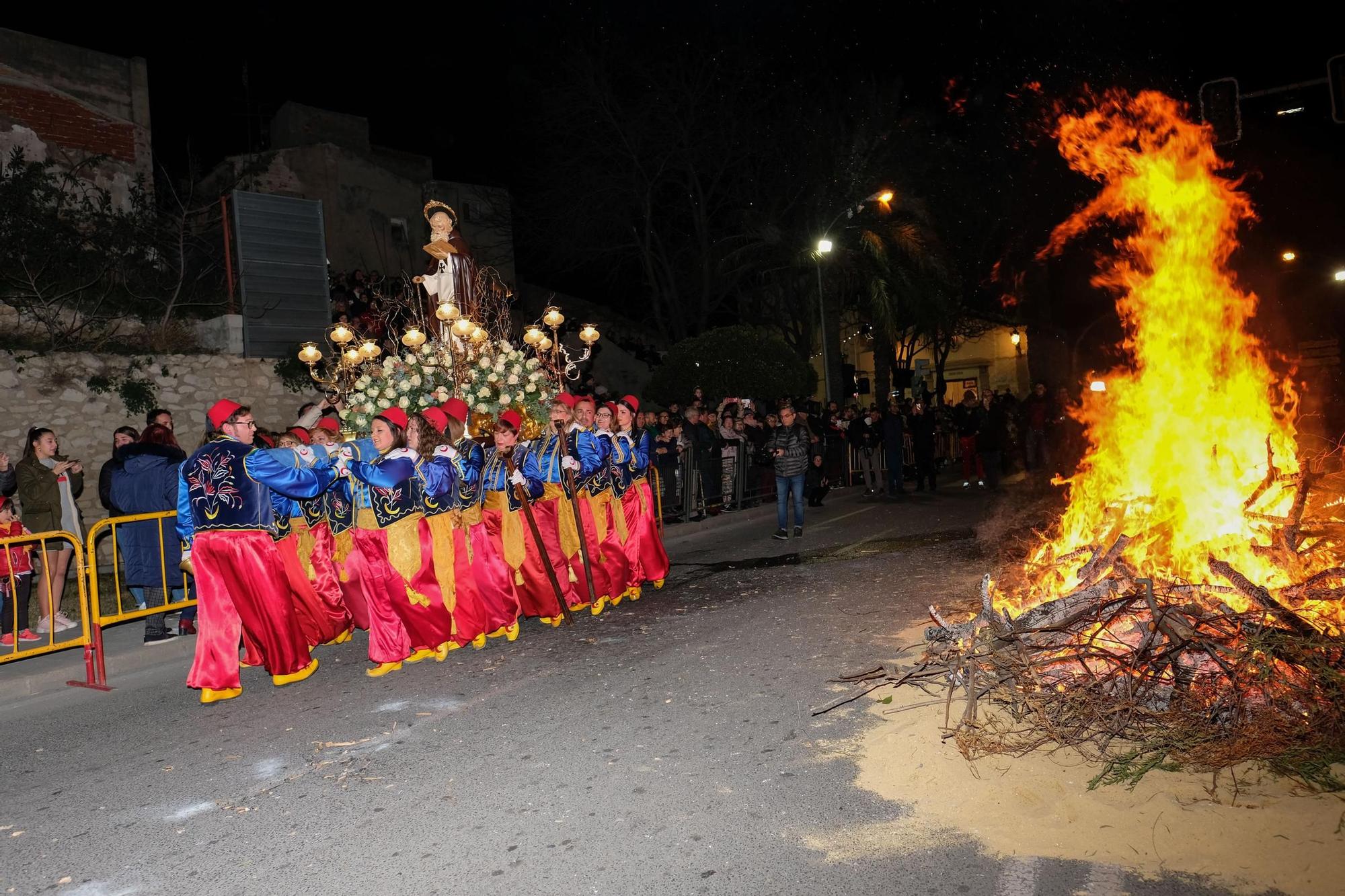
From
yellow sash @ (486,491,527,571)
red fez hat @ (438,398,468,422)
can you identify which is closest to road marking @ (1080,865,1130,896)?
yellow sash @ (486,491,527,571)

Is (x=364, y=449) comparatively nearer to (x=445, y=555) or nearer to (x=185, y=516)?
(x=445, y=555)

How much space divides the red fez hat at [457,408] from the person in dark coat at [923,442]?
1301 centimetres

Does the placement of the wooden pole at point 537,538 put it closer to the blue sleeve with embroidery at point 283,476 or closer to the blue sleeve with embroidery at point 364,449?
the blue sleeve with embroidery at point 364,449

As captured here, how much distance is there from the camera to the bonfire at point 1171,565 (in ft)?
14.6

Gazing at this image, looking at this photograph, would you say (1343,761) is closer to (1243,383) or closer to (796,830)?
(796,830)

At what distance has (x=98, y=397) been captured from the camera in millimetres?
Answer: 13117

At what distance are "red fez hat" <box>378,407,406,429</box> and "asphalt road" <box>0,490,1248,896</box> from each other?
1.76 metres

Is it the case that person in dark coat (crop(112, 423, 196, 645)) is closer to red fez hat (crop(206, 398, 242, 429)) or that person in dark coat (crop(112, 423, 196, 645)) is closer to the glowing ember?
red fez hat (crop(206, 398, 242, 429))

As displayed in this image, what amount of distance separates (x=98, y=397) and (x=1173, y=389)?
42.6 ft

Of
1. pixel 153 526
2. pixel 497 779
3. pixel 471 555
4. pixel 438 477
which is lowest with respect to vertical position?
pixel 497 779

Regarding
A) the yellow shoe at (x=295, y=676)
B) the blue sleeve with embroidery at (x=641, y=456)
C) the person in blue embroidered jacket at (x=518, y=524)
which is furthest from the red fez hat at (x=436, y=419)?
the blue sleeve with embroidery at (x=641, y=456)

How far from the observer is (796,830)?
12.8ft

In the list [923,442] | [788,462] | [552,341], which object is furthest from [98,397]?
[923,442]

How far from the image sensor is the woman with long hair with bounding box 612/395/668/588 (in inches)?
364
